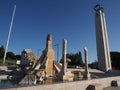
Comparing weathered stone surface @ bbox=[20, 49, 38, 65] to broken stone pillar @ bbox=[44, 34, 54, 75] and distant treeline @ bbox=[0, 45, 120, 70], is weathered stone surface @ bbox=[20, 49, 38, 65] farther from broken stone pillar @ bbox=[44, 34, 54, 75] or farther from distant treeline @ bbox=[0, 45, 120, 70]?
distant treeline @ bbox=[0, 45, 120, 70]

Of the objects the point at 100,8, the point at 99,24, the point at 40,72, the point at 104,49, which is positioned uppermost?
the point at 100,8

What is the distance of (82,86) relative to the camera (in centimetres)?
801

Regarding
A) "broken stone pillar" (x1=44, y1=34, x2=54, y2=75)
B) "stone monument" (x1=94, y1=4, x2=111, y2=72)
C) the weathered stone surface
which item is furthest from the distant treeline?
"broken stone pillar" (x1=44, y1=34, x2=54, y2=75)

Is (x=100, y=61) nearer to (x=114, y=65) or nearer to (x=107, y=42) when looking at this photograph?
(x=107, y=42)

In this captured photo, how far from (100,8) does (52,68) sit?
2824cm

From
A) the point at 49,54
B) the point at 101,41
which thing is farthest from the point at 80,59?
the point at 49,54

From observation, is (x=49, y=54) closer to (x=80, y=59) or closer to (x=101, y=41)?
(x=101, y=41)

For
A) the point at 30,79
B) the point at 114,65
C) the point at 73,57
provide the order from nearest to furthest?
1. the point at 30,79
2. the point at 114,65
3. the point at 73,57

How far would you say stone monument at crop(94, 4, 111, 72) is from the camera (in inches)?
1373

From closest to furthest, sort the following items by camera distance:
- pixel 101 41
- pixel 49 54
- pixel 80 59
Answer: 1. pixel 49 54
2. pixel 101 41
3. pixel 80 59

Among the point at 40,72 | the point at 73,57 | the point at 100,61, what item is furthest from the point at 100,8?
the point at 40,72

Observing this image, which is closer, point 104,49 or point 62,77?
point 62,77

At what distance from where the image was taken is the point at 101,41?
36.5 metres

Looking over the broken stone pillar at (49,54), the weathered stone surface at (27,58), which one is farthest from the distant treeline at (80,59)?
the broken stone pillar at (49,54)
